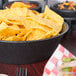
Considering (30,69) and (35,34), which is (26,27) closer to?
(35,34)

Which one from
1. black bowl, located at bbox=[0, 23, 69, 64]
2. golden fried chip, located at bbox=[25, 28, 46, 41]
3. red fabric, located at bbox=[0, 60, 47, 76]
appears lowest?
red fabric, located at bbox=[0, 60, 47, 76]

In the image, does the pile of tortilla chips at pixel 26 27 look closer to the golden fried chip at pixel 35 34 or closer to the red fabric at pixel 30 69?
the golden fried chip at pixel 35 34

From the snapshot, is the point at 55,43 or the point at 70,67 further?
the point at 55,43

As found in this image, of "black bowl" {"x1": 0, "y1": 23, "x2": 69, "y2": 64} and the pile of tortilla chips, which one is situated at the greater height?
the pile of tortilla chips

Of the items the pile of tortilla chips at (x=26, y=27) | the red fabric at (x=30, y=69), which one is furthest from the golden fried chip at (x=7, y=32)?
the red fabric at (x=30, y=69)

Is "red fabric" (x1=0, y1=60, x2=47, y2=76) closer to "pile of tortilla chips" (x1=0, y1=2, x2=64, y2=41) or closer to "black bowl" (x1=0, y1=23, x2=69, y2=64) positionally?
"black bowl" (x1=0, y1=23, x2=69, y2=64)

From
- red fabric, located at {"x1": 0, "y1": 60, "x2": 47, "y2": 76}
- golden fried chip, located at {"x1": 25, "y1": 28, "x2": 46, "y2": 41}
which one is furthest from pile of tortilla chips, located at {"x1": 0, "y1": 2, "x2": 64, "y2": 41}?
red fabric, located at {"x1": 0, "y1": 60, "x2": 47, "y2": 76}

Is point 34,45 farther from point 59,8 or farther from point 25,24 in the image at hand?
point 59,8

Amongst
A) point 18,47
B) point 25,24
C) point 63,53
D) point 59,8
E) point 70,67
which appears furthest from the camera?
point 59,8

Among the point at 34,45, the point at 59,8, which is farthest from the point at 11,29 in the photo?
the point at 59,8

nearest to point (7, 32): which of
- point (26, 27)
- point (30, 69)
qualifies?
point (26, 27)
